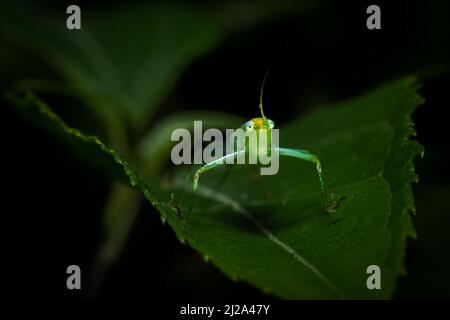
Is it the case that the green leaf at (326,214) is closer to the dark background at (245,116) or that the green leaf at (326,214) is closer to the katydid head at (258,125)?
the katydid head at (258,125)

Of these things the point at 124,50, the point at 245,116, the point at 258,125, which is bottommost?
the point at 258,125

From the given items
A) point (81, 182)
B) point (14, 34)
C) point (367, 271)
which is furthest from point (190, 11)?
point (367, 271)

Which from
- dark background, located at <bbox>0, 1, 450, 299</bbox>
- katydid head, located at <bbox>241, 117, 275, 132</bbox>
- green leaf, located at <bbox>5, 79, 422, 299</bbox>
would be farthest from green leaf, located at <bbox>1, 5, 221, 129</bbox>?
katydid head, located at <bbox>241, 117, 275, 132</bbox>

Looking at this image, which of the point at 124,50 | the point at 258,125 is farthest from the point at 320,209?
the point at 124,50

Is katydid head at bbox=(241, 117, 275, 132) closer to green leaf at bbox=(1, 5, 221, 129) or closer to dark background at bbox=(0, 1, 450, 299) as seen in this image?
dark background at bbox=(0, 1, 450, 299)

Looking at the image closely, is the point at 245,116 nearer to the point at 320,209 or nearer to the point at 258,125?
the point at 258,125
